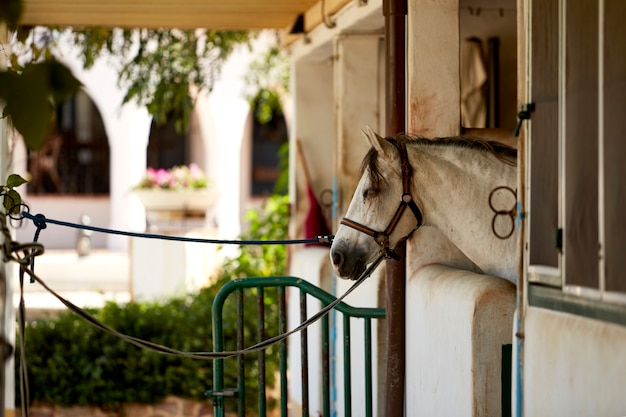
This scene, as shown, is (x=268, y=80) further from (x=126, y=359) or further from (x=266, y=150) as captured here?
(x=266, y=150)

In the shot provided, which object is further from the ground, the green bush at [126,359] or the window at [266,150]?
the window at [266,150]

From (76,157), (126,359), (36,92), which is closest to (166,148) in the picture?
(76,157)

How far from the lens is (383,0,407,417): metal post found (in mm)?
5395

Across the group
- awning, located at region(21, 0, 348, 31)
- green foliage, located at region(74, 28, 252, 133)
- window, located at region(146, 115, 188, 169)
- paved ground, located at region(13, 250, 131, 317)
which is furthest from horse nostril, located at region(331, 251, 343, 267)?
window, located at region(146, 115, 188, 169)

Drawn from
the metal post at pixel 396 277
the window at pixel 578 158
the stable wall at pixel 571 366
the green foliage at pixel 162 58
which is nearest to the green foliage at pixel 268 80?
the green foliage at pixel 162 58

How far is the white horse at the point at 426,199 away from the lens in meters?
4.78

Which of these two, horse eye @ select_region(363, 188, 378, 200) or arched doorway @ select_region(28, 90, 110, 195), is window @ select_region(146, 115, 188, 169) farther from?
horse eye @ select_region(363, 188, 378, 200)

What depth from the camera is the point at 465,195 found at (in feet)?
15.9

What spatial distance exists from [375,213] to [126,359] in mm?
4813

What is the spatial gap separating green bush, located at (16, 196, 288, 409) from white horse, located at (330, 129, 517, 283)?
4486 mm

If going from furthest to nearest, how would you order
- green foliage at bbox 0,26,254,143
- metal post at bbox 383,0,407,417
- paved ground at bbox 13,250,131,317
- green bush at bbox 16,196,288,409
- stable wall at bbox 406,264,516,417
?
1. paved ground at bbox 13,250,131,317
2. green foliage at bbox 0,26,254,143
3. green bush at bbox 16,196,288,409
4. metal post at bbox 383,0,407,417
5. stable wall at bbox 406,264,516,417

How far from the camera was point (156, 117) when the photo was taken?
34.8ft

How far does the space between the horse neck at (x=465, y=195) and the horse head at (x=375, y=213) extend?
0.07 metres

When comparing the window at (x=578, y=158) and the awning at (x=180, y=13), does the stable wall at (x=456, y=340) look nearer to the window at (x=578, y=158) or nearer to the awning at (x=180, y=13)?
the window at (x=578, y=158)
